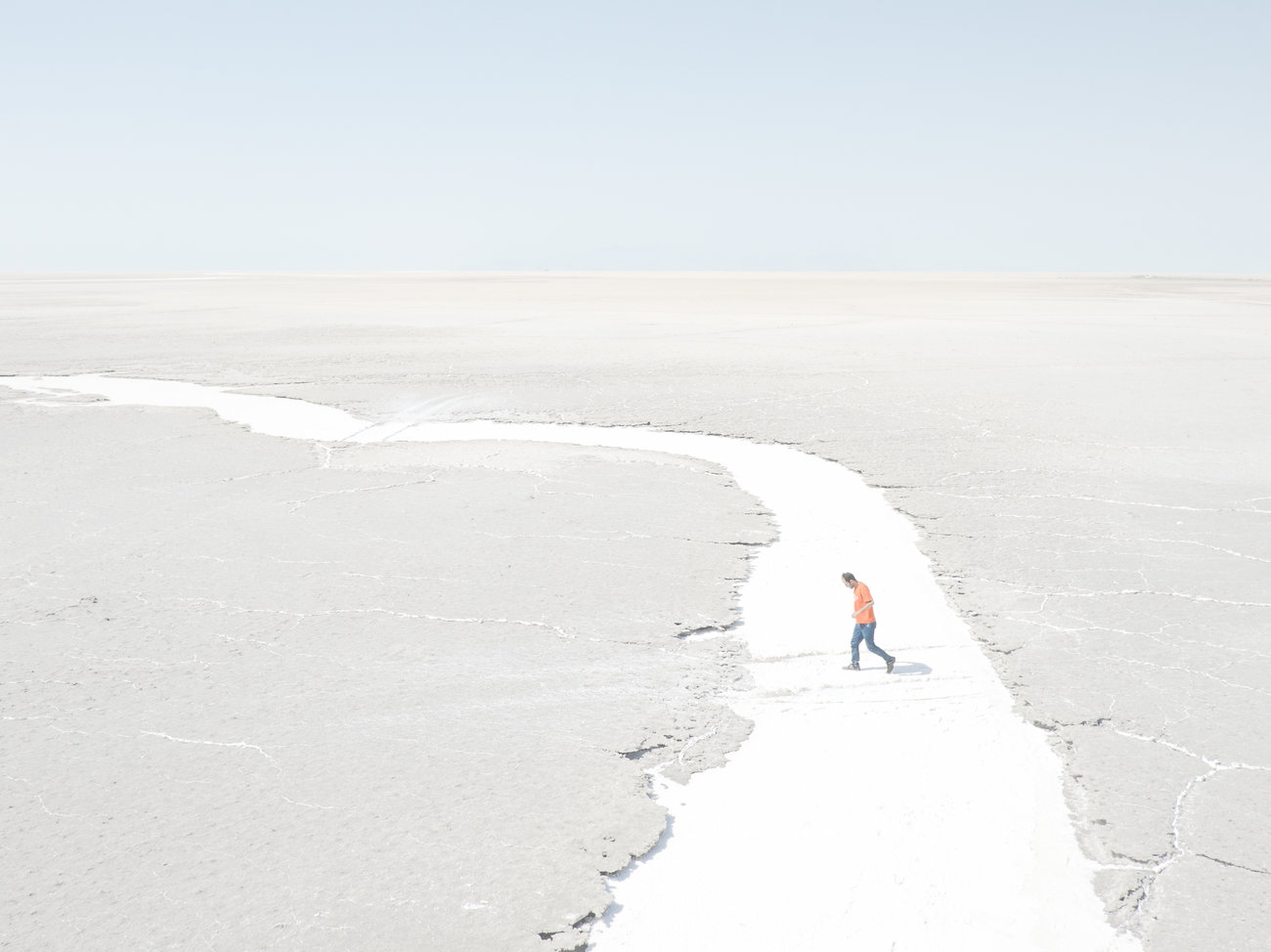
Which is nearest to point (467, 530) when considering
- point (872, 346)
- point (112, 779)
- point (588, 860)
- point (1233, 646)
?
point (112, 779)

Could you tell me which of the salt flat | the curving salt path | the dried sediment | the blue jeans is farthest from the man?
the dried sediment

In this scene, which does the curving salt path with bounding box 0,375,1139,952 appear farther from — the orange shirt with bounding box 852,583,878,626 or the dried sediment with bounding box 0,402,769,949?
the orange shirt with bounding box 852,583,878,626

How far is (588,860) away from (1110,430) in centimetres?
1102

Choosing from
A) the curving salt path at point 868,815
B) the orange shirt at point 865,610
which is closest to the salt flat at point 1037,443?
the curving salt path at point 868,815

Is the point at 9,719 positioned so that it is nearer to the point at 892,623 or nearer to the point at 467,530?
the point at 467,530

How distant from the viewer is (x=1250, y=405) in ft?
50.0

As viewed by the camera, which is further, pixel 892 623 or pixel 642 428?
pixel 642 428

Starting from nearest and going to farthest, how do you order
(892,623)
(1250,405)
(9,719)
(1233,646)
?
(9,719), (1233,646), (892,623), (1250,405)

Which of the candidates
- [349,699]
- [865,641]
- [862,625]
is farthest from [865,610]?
[349,699]

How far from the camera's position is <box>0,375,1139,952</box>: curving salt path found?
409 cm

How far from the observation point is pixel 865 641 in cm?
629

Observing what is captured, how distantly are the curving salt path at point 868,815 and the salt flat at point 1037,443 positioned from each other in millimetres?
198

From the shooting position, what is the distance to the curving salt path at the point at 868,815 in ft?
13.4

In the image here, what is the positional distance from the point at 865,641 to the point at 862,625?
14 cm
